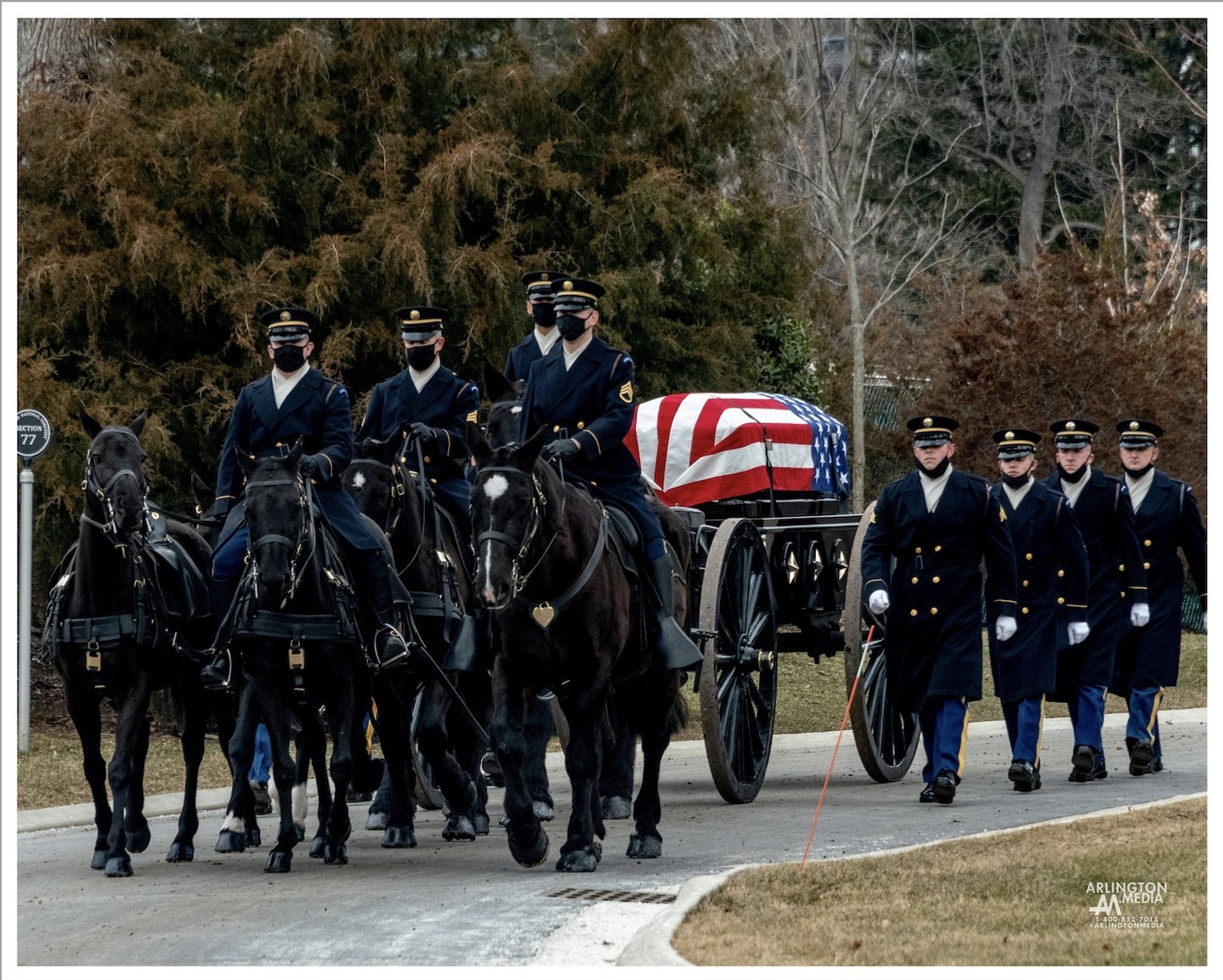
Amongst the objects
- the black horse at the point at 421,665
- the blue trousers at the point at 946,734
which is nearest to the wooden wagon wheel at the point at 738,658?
the blue trousers at the point at 946,734

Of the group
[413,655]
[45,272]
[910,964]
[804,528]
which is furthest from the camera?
[45,272]

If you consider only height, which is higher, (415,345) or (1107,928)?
(415,345)

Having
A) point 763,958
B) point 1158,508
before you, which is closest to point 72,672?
point 763,958

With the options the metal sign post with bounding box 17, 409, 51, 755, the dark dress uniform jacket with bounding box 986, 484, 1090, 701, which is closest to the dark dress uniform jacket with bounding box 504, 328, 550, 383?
the dark dress uniform jacket with bounding box 986, 484, 1090, 701

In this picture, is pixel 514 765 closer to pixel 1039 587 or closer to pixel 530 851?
pixel 530 851

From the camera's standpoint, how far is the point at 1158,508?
13492mm

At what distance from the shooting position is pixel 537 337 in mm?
11008

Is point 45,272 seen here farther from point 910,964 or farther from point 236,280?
point 910,964

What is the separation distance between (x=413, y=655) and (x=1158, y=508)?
18.7 feet

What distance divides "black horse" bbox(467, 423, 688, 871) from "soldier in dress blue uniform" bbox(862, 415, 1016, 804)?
306cm

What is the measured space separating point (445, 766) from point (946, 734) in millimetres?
3208

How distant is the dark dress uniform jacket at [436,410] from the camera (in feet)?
37.6

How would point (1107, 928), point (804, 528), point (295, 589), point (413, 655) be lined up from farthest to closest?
1. point (804, 528)
2. point (413, 655)
3. point (295, 589)
4. point (1107, 928)

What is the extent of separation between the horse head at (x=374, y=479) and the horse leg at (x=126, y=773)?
1.52 metres
